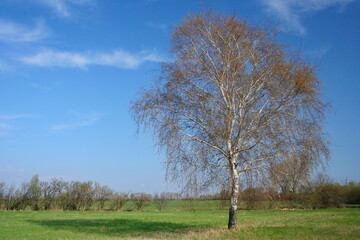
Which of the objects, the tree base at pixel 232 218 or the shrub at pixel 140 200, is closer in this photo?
the tree base at pixel 232 218

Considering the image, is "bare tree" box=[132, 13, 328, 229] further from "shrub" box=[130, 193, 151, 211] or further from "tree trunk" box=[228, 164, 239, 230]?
"shrub" box=[130, 193, 151, 211]

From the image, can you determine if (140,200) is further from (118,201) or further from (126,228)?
(126,228)

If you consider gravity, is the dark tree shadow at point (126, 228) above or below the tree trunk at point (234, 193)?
below

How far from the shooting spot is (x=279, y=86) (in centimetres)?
1780

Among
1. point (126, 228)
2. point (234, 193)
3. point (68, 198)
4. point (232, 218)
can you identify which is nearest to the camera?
point (234, 193)

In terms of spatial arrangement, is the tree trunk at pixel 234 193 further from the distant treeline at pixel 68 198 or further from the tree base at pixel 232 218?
the distant treeline at pixel 68 198

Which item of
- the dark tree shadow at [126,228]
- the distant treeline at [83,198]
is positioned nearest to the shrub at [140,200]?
the distant treeline at [83,198]

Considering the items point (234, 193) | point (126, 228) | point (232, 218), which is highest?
point (234, 193)

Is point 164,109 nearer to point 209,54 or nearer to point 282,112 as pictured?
point 209,54

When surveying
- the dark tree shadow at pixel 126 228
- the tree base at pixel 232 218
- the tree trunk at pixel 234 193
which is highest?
the tree trunk at pixel 234 193

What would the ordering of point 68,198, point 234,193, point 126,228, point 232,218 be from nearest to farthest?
1. point 234,193
2. point 232,218
3. point 126,228
4. point 68,198

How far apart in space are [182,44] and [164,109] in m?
3.74

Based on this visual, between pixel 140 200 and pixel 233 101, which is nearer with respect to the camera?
pixel 233 101

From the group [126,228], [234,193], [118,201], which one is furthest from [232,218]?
[118,201]
